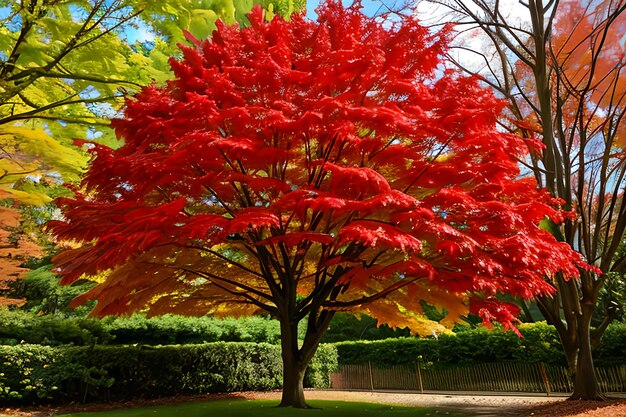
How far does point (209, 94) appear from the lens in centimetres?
735

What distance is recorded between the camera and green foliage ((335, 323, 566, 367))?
14.2 m

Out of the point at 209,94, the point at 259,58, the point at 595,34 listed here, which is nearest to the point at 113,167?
the point at 209,94

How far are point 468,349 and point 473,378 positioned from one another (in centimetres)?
103

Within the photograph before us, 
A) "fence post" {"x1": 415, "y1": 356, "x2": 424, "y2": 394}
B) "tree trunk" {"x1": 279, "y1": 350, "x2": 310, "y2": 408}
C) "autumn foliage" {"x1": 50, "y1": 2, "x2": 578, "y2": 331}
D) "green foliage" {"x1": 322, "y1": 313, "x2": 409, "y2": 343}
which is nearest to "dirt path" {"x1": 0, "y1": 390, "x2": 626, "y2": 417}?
"fence post" {"x1": 415, "y1": 356, "x2": 424, "y2": 394}

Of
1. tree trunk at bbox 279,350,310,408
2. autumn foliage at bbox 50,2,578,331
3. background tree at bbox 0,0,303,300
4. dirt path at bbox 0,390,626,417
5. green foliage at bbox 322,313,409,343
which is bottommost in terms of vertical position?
dirt path at bbox 0,390,626,417

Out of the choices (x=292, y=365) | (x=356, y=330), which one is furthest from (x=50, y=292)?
(x=356, y=330)

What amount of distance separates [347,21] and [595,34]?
22.5 ft

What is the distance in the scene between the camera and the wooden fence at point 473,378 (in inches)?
533

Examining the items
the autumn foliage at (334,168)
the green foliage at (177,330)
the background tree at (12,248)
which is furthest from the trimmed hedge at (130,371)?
the background tree at (12,248)

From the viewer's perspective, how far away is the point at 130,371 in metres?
13.1

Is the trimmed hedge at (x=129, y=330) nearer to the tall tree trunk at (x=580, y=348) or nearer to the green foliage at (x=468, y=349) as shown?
the green foliage at (x=468, y=349)

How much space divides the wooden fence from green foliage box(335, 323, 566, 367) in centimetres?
27

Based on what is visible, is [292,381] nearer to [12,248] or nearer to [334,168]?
[334,168]

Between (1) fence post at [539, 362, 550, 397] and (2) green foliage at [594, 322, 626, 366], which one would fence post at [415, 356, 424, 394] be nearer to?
(1) fence post at [539, 362, 550, 397]
